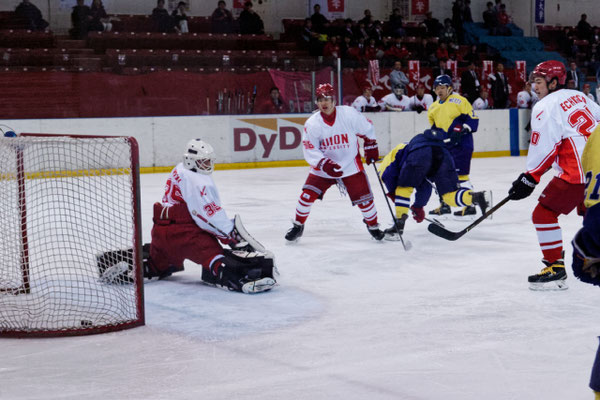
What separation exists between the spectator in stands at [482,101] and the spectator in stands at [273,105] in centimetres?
334

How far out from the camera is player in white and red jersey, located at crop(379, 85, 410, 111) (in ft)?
43.8

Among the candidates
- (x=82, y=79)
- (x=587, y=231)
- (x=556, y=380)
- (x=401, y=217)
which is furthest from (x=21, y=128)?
(x=587, y=231)

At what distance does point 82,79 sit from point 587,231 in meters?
10.0

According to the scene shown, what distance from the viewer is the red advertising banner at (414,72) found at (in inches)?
569

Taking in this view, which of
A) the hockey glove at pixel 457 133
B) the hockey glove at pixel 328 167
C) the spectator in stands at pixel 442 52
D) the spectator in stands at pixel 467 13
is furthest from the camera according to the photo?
the spectator in stands at pixel 467 13

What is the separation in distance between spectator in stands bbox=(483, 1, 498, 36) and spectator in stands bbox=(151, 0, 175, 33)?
7499 millimetres

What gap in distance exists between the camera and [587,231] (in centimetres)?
192

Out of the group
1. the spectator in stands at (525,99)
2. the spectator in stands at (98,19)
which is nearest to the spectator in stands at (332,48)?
the spectator in stands at (525,99)

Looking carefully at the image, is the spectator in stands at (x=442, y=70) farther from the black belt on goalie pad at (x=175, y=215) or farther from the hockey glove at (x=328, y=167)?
the black belt on goalie pad at (x=175, y=215)

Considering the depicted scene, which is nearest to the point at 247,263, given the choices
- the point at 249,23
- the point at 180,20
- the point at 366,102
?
the point at 366,102

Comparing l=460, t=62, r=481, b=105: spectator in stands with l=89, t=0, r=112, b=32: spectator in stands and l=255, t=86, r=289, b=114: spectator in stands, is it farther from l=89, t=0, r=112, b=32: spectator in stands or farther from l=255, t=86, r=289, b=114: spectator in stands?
l=89, t=0, r=112, b=32: spectator in stands

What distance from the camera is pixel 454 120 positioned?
713 centimetres

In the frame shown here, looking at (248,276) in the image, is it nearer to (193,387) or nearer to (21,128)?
(193,387)

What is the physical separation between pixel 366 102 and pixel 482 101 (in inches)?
84.7
